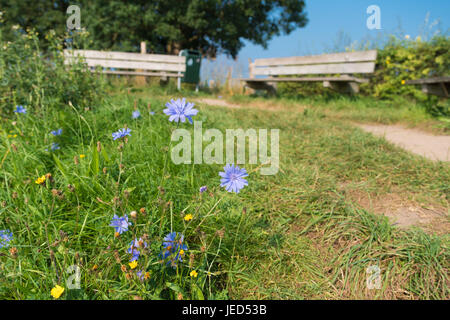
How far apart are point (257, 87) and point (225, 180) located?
21.7 feet

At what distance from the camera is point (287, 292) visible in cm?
121

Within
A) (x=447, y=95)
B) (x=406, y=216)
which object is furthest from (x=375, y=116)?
(x=406, y=216)

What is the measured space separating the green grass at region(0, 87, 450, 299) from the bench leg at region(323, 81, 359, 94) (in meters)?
3.46

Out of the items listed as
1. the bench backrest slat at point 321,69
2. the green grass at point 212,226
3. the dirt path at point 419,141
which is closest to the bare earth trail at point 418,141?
the dirt path at point 419,141

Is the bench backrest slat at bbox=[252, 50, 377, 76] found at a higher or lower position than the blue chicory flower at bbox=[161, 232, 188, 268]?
higher

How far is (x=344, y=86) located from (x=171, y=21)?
30.9 ft

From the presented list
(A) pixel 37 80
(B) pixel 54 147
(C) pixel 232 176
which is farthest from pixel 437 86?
(A) pixel 37 80

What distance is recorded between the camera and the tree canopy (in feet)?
39.4

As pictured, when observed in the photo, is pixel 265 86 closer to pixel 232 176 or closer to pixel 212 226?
pixel 212 226

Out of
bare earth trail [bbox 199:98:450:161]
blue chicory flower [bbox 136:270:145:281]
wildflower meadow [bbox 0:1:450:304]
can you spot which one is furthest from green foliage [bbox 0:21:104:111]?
bare earth trail [bbox 199:98:450:161]

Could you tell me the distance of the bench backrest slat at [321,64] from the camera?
219 inches

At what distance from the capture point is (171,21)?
41.4ft

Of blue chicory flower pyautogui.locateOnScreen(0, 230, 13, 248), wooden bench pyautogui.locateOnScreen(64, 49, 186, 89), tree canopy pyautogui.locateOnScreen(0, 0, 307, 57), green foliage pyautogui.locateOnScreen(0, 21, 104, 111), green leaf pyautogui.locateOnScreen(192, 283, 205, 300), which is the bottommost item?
green leaf pyautogui.locateOnScreen(192, 283, 205, 300)

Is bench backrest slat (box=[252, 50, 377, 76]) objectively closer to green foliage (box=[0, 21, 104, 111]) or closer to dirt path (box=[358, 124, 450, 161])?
dirt path (box=[358, 124, 450, 161])
